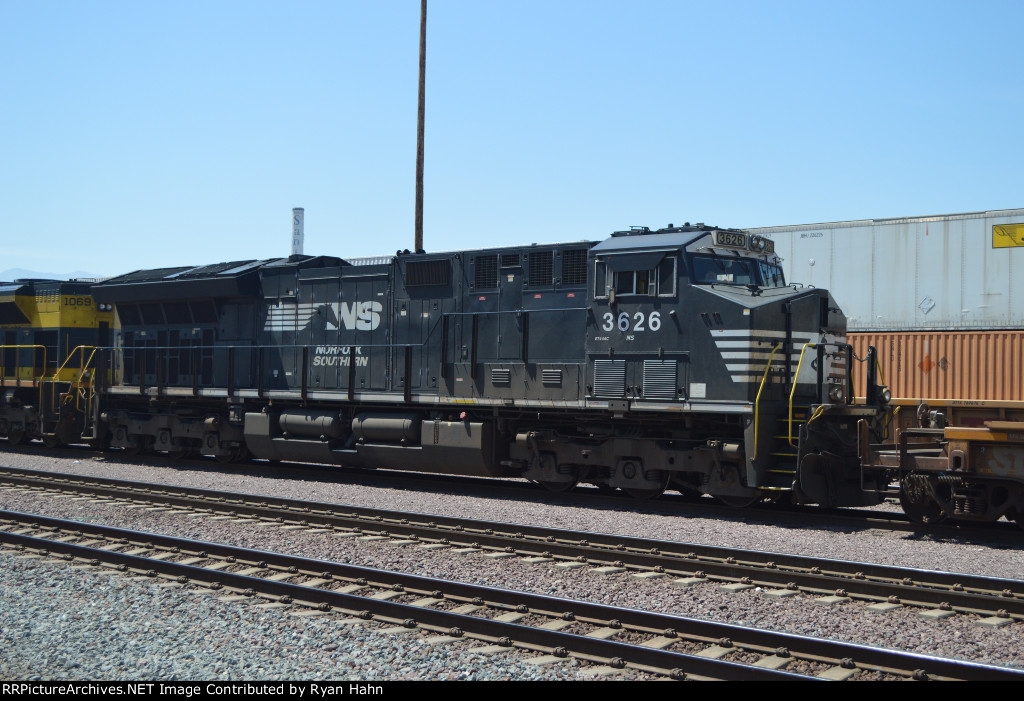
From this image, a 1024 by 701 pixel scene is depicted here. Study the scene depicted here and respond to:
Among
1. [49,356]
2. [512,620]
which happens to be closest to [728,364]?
[512,620]

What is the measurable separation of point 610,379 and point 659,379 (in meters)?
0.76

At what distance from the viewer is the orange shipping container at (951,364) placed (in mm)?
17562

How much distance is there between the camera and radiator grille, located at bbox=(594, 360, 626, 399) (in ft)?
43.3

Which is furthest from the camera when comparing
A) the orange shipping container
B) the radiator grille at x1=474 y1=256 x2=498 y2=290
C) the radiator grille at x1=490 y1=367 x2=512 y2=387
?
the orange shipping container

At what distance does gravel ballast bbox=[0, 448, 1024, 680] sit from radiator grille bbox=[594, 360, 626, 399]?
1.82m

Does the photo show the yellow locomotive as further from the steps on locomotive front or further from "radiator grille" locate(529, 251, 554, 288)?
the steps on locomotive front

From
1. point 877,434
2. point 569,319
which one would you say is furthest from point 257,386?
point 877,434

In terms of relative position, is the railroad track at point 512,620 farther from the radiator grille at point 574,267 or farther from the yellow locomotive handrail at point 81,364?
the yellow locomotive handrail at point 81,364

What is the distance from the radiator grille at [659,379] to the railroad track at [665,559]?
3150mm

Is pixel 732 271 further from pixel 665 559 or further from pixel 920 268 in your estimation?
pixel 920 268

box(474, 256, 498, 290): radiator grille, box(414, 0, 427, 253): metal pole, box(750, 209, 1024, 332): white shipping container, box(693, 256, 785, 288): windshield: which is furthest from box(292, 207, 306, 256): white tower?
box(693, 256, 785, 288): windshield

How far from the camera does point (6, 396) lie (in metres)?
22.2

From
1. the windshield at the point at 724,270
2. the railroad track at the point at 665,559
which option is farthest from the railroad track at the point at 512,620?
the windshield at the point at 724,270
